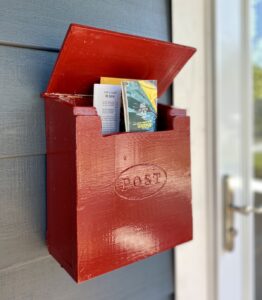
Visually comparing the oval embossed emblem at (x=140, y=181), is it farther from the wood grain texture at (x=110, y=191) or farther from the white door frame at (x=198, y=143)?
the white door frame at (x=198, y=143)

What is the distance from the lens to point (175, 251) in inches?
26.7

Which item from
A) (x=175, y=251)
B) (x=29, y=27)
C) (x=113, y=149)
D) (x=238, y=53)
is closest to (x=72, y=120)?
(x=113, y=149)

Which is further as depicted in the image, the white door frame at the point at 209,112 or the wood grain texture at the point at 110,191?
the white door frame at the point at 209,112

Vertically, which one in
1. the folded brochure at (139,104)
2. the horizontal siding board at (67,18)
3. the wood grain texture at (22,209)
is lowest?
the wood grain texture at (22,209)

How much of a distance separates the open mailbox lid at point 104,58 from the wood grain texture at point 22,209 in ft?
0.45

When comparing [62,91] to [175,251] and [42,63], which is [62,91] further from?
[175,251]

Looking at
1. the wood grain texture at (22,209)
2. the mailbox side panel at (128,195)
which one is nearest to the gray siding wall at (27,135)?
the wood grain texture at (22,209)

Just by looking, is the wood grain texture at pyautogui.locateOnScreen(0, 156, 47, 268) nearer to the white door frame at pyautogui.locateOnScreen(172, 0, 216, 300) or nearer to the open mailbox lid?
the open mailbox lid

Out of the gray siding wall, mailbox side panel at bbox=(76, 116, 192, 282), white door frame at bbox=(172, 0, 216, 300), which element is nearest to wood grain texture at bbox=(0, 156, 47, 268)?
the gray siding wall

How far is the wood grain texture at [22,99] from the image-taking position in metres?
0.44

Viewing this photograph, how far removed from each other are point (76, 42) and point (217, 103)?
441mm

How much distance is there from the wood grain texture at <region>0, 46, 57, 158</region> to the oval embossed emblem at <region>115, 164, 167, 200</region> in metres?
0.15

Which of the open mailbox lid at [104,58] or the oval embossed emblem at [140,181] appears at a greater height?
the open mailbox lid at [104,58]

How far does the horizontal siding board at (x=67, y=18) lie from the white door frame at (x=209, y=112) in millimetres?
69
